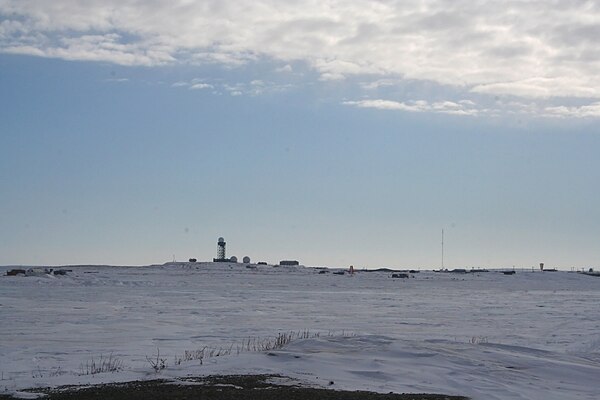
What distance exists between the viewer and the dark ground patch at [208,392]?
1018 cm

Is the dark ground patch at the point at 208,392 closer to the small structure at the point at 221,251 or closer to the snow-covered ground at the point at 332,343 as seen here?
the snow-covered ground at the point at 332,343

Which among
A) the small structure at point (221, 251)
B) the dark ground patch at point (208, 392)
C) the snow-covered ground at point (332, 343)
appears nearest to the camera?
the dark ground patch at point (208, 392)

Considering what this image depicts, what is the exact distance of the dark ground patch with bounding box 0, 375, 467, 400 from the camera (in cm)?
1018

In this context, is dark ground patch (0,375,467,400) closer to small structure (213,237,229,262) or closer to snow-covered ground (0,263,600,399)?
snow-covered ground (0,263,600,399)

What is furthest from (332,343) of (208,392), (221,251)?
(221,251)

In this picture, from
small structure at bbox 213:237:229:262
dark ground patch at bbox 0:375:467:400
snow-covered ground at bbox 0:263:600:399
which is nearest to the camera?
dark ground patch at bbox 0:375:467:400

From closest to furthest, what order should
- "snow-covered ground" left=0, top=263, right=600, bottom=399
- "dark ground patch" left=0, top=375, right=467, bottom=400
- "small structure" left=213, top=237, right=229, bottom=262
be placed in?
"dark ground patch" left=0, top=375, right=467, bottom=400 < "snow-covered ground" left=0, top=263, right=600, bottom=399 < "small structure" left=213, top=237, right=229, bottom=262

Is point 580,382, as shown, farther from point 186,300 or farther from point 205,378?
point 186,300

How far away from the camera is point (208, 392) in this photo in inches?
415

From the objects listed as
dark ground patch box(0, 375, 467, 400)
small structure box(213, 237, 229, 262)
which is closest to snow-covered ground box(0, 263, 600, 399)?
dark ground patch box(0, 375, 467, 400)

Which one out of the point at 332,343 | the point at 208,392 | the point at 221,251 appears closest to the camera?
the point at 208,392

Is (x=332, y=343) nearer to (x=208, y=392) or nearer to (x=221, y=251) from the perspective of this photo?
(x=208, y=392)

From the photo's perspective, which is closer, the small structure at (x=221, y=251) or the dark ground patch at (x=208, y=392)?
the dark ground patch at (x=208, y=392)

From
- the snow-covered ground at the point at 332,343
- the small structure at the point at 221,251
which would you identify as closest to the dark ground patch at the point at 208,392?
the snow-covered ground at the point at 332,343
